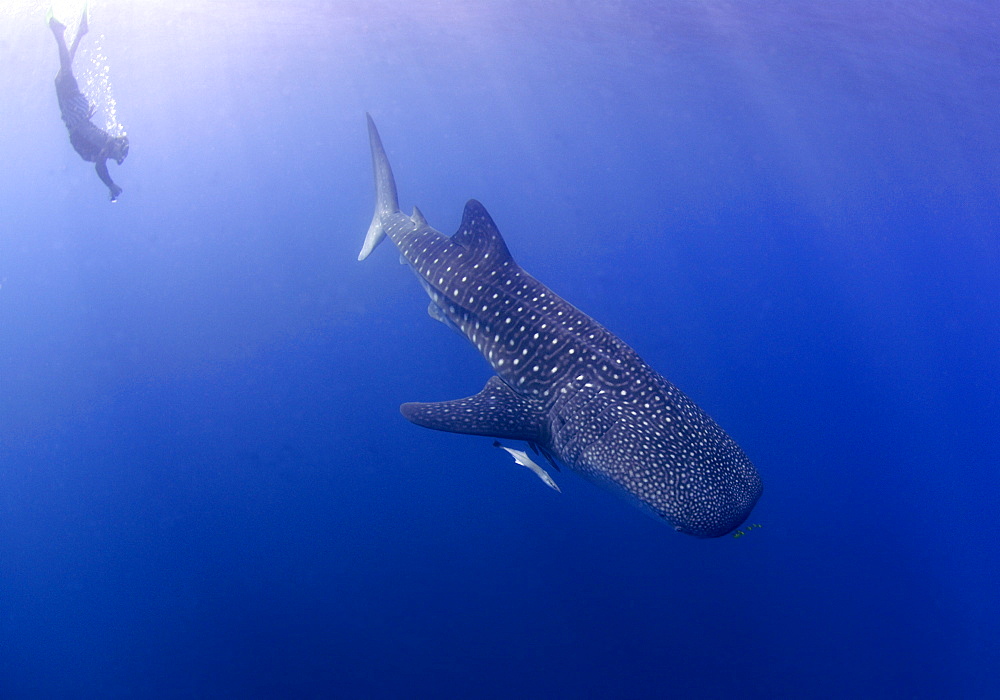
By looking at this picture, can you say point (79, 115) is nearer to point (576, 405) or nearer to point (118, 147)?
point (118, 147)

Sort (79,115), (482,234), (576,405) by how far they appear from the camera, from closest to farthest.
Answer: (576,405) → (482,234) → (79,115)

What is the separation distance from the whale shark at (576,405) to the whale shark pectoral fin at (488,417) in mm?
10

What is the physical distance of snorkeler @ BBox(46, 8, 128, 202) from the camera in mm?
7277

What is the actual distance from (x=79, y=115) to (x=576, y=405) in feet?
29.2

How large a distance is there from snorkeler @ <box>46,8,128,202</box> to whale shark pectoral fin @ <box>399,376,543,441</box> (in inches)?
289

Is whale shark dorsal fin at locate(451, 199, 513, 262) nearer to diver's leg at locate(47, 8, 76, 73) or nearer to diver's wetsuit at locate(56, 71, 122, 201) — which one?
diver's wetsuit at locate(56, 71, 122, 201)

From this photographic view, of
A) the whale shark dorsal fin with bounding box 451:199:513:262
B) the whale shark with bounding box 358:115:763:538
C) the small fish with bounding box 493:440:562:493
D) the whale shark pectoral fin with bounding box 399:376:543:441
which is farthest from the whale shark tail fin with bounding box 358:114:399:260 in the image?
the small fish with bounding box 493:440:562:493

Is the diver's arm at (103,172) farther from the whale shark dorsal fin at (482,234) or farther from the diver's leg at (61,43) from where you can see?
the whale shark dorsal fin at (482,234)

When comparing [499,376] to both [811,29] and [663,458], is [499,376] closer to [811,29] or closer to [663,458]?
[663,458]

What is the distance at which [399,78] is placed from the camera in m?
29.3

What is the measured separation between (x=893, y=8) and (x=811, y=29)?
2792 mm

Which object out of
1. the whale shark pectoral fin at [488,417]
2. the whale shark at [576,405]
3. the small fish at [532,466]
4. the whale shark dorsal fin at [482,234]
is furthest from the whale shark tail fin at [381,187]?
the small fish at [532,466]

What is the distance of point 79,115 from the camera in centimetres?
758

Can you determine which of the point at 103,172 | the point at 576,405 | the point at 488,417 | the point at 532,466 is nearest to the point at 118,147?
the point at 103,172
